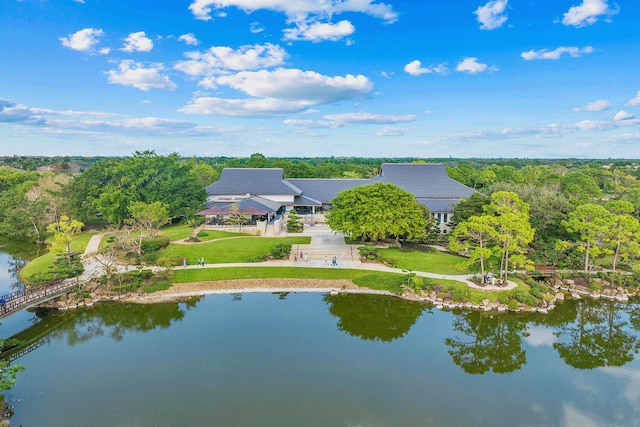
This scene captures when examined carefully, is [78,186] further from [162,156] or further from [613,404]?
[613,404]

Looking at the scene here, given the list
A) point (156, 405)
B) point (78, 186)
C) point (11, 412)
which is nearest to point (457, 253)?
point (156, 405)

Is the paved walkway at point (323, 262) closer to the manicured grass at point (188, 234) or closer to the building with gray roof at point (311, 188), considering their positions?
the manicured grass at point (188, 234)

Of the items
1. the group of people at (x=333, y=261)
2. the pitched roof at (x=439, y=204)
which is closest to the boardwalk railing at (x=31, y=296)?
the group of people at (x=333, y=261)

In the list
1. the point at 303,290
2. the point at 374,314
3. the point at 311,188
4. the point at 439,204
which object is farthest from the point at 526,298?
the point at 311,188

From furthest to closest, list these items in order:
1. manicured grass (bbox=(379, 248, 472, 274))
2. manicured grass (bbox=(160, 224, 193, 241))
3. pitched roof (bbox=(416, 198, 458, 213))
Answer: pitched roof (bbox=(416, 198, 458, 213)) < manicured grass (bbox=(160, 224, 193, 241)) < manicured grass (bbox=(379, 248, 472, 274))

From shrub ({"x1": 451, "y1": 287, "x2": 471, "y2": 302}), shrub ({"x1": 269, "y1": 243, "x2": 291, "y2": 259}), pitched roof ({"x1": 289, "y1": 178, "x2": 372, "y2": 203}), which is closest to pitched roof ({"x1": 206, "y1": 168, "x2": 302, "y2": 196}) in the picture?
pitched roof ({"x1": 289, "y1": 178, "x2": 372, "y2": 203})

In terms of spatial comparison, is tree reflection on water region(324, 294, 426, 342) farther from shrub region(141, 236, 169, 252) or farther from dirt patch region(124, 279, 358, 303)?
shrub region(141, 236, 169, 252)
